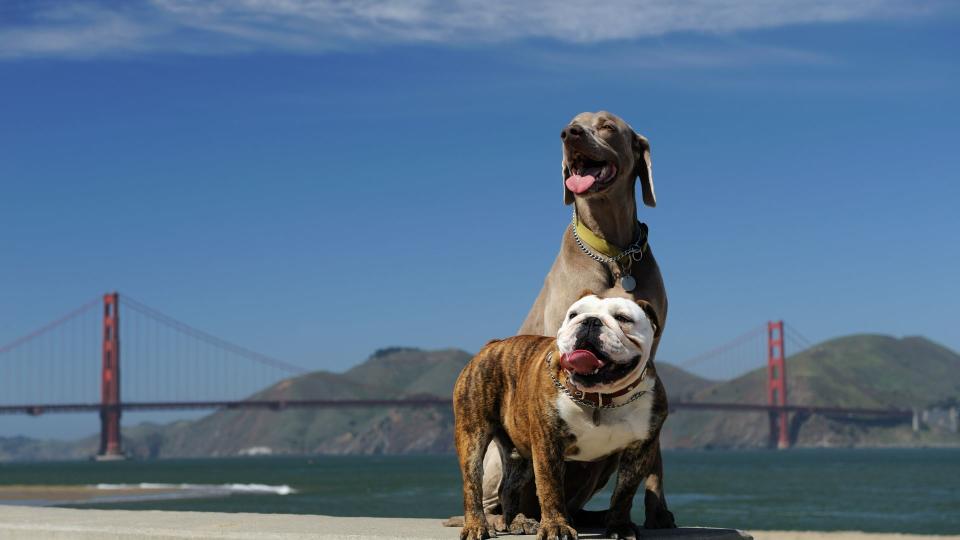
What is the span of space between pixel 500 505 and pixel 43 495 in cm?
5496

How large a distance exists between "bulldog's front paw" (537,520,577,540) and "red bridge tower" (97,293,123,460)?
308ft

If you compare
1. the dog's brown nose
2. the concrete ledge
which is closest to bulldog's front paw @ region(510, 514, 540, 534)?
the concrete ledge

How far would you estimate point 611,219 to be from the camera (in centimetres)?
498

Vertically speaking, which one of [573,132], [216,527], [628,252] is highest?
[573,132]

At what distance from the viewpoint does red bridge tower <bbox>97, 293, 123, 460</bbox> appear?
315 ft

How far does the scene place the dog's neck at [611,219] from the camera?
195 inches

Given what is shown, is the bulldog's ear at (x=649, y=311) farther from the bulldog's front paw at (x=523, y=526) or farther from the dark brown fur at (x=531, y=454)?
the bulldog's front paw at (x=523, y=526)

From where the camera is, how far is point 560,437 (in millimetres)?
4277

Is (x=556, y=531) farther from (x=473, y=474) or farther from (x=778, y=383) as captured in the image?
(x=778, y=383)

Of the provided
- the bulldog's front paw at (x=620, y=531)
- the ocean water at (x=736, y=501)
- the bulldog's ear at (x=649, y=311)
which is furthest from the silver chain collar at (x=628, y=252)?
the ocean water at (x=736, y=501)

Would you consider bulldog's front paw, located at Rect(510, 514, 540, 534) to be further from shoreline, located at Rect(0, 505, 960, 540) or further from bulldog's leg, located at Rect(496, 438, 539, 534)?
shoreline, located at Rect(0, 505, 960, 540)

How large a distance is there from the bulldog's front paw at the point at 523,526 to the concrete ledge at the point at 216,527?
0.22m

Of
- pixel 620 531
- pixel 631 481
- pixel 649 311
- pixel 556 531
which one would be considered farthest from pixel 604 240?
pixel 556 531

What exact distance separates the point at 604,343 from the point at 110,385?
3805 inches
